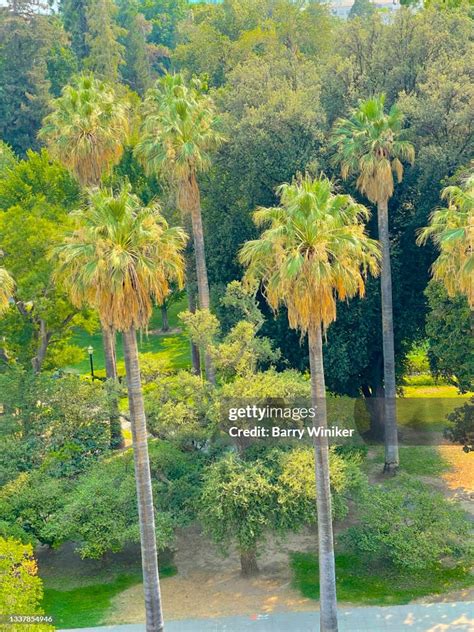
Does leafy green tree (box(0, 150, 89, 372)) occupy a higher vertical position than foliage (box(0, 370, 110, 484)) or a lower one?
higher

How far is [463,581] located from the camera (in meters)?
22.8

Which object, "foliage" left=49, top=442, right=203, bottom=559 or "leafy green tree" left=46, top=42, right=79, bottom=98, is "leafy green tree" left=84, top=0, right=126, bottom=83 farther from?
"foliage" left=49, top=442, right=203, bottom=559

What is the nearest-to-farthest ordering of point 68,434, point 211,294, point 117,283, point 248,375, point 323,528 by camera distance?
point 117,283, point 323,528, point 248,375, point 68,434, point 211,294

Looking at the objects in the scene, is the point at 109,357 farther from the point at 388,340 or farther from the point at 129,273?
the point at 129,273

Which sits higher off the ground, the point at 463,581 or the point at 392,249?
the point at 392,249

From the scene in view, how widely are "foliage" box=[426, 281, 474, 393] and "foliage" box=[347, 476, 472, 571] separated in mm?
4938

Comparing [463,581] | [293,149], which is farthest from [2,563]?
[293,149]

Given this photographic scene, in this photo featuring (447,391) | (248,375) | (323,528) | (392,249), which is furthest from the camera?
(447,391)

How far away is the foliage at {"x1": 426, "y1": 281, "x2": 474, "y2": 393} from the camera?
86.6 feet

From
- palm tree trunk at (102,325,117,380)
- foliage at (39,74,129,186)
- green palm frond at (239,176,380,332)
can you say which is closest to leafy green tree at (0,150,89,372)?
palm tree trunk at (102,325,117,380)

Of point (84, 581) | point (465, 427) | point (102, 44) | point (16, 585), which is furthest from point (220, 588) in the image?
point (102, 44)

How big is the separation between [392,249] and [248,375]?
9.60 metres

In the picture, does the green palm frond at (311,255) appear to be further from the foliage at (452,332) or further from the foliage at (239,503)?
the foliage at (452,332)

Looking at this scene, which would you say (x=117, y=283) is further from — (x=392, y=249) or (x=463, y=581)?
(x=392, y=249)
